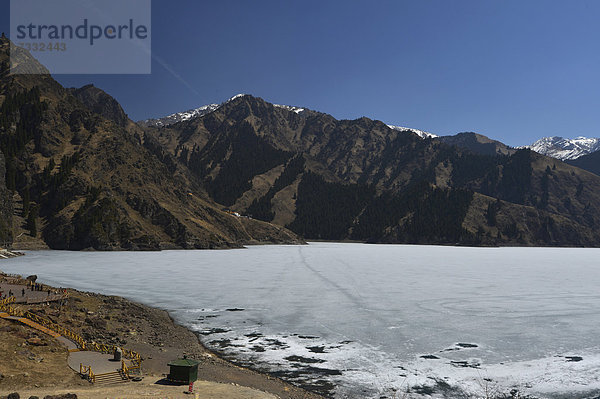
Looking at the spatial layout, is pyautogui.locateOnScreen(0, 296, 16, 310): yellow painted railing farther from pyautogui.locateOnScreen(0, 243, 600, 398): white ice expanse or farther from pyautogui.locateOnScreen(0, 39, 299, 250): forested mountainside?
pyautogui.locateOnScreen(0, 39, 299, 250): forested mountainside

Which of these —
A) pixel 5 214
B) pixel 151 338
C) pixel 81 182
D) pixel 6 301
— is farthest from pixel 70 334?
pixel 81 182

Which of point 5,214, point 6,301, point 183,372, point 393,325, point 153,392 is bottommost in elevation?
point 393,325

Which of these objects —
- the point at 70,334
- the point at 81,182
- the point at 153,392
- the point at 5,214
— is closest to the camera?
the point at 153,392

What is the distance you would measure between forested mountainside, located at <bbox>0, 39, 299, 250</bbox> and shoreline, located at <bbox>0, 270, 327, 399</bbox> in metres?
102

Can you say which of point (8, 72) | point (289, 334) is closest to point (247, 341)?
point (289, 334)

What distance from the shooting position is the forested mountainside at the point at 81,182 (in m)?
138

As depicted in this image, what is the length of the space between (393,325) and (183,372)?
2333 cm

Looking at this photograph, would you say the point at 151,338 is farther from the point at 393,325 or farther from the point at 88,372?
the point at 393,325

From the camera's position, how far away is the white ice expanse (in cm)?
2653

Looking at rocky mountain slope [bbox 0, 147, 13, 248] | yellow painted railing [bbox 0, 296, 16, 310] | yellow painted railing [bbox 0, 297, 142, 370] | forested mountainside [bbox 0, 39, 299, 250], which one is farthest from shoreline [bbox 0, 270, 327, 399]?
forested mountainside [bbox 0, 39, 299, 250]

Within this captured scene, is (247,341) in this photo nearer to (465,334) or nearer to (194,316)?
(194,316)

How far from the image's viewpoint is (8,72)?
18825 cm

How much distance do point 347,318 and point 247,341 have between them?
13.1 meters

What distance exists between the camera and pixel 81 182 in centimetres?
14950
